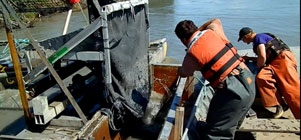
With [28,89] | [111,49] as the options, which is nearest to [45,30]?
[28,89]

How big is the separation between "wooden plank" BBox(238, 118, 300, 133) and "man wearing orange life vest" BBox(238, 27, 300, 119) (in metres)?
0.44

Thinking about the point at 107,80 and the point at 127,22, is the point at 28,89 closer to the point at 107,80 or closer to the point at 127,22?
the point at 107,80

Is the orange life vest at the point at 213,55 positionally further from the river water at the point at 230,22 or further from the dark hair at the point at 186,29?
the river water at the point at 230,22

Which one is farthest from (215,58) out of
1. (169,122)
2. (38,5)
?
(38,5)

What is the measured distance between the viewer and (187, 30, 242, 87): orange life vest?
3133 millimetres

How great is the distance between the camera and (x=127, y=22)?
406cm

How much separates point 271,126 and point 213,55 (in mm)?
1288

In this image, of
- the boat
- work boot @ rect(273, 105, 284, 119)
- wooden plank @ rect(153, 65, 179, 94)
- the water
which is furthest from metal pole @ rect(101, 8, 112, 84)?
the water

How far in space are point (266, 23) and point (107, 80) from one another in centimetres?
1310

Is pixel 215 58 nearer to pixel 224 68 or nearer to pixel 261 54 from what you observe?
pixel 224 68

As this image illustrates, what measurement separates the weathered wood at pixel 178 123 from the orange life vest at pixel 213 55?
0.53 metres

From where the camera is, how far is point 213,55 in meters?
3.14

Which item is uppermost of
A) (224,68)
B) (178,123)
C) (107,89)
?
(224,68)

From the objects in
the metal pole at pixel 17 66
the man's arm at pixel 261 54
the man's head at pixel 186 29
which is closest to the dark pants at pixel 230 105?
the man's head at pixel 186 29
